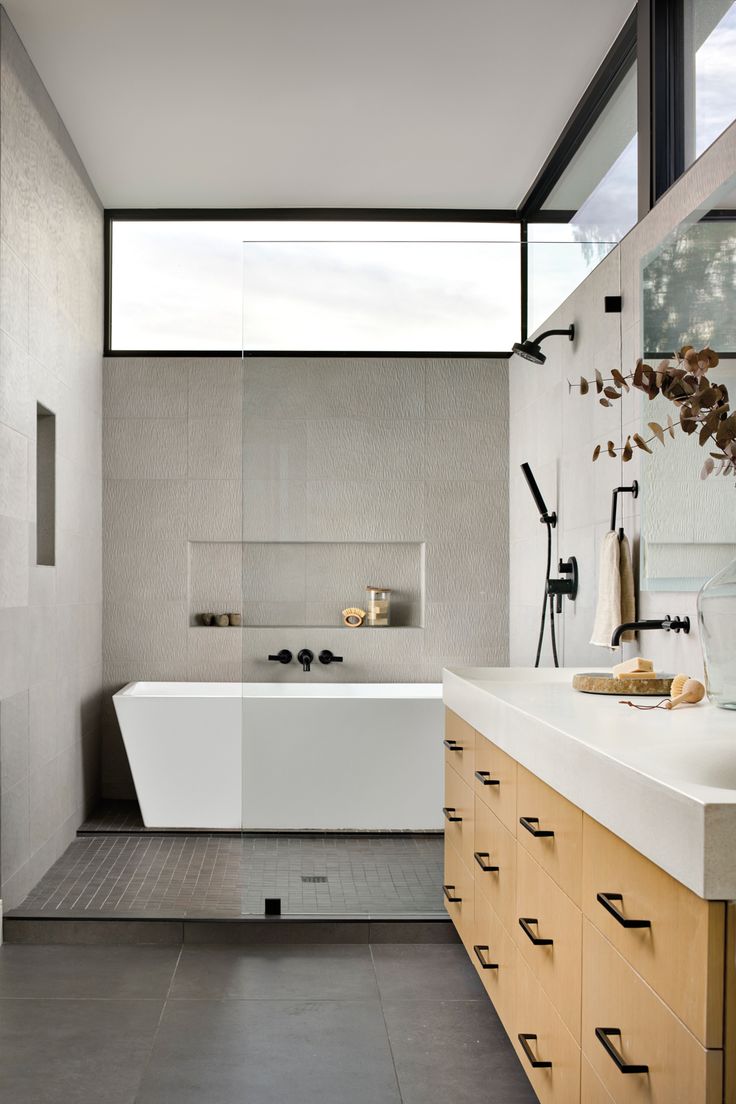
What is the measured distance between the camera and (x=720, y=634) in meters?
2.18

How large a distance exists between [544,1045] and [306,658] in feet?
5.78

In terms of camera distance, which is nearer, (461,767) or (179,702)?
(461,767)

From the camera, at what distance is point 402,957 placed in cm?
348

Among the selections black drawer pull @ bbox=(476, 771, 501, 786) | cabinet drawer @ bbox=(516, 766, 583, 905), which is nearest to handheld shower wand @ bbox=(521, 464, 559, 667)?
black drawer pull @ bbox=(476, 771, 501, 786)

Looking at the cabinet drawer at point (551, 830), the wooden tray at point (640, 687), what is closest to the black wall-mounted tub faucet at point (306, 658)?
the wooden tray at point (640, 687)

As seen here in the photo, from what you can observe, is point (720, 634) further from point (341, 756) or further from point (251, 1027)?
point (341, 756)

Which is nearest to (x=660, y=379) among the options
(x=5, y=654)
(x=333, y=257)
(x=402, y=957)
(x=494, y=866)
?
(x=494, y=866)

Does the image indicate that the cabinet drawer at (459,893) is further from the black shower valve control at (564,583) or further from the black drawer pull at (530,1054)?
the black shower valve control at (564,583)

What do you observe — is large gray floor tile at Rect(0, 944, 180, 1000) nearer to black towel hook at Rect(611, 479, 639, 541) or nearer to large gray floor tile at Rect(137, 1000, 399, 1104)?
large gray floor tile at Rect(137, 1000, 399, 1104)

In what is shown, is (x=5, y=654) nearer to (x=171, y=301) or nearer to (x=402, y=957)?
(x=402, y=957)

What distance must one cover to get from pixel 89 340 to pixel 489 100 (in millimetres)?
2270

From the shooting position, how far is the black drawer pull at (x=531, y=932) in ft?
6.93

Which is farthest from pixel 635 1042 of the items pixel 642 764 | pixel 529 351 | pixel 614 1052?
pixel 529 351

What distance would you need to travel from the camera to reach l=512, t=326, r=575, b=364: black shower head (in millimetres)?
3658
